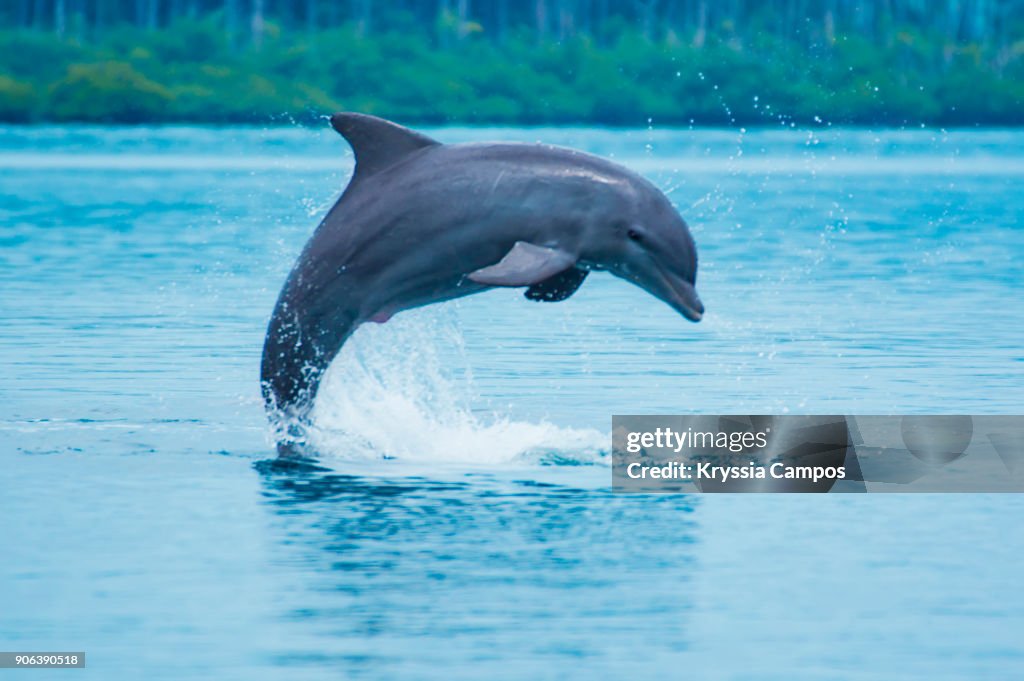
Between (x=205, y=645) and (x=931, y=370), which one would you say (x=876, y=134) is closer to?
(x=931, y=370)

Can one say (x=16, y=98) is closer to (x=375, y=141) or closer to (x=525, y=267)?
(x=375, y=141)

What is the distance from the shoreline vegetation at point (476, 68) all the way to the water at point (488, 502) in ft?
189

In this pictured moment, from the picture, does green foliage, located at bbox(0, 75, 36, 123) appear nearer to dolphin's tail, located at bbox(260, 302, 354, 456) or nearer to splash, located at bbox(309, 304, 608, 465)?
splash, located at bbox(309, 304, 608, 465)

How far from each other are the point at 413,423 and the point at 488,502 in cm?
247

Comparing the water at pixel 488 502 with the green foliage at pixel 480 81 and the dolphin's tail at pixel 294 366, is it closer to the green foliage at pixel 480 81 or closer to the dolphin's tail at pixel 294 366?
the dolphin's tail at pixel 294 366

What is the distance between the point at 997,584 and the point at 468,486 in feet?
10.4

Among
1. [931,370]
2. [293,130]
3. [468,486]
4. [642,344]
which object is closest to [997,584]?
[468,486]

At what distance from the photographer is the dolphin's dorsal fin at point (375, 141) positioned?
13.1m

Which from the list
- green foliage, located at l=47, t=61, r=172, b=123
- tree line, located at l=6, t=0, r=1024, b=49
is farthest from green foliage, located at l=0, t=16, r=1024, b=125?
tree line, located at l=6, t=0, r=1024, b=49

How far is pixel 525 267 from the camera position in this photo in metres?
12.5

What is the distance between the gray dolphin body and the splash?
2.72 ft

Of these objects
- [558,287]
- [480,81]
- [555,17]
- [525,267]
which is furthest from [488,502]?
[555,17]

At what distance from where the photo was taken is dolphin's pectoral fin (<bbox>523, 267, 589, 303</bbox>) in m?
13.1

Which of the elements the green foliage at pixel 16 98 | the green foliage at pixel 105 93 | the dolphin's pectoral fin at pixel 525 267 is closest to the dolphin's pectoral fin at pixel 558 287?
the dolphin's pectoral fin at pixel 525 267
